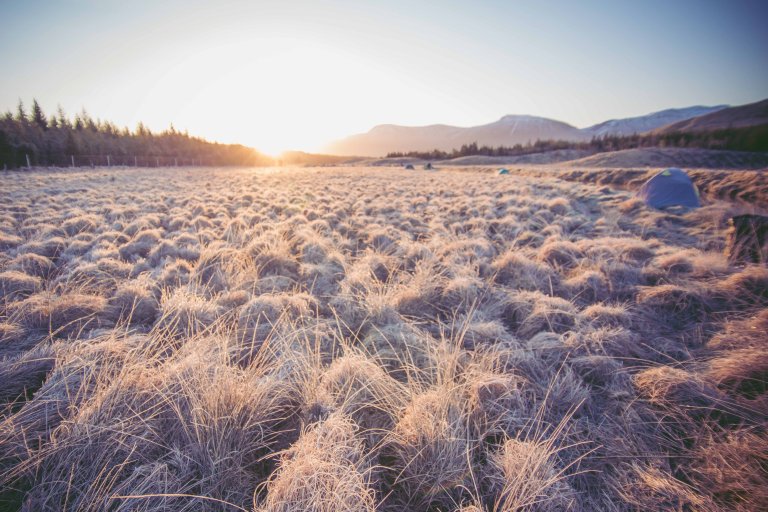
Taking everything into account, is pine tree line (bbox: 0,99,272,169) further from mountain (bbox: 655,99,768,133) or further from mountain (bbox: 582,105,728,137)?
mountain (bbox: 582,105,728,137)

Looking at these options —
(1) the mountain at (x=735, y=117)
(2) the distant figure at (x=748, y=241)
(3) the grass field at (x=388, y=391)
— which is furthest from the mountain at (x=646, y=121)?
(3) the grass field at (x=388, y=391)

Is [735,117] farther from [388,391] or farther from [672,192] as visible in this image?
[388,391]

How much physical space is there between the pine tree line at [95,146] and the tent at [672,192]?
163 feet

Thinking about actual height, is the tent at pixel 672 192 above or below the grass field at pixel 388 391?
above

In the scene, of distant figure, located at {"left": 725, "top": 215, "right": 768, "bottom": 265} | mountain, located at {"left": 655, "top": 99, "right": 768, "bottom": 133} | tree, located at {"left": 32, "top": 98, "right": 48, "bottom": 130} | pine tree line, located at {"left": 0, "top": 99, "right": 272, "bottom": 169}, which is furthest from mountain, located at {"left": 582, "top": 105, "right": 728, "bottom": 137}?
tree, located at {"left": 32, "top": 98, "right": 48, "bottom": 130}

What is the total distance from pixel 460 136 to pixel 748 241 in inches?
6486

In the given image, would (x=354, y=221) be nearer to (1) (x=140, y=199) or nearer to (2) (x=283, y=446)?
(2) (x=283, y=446)

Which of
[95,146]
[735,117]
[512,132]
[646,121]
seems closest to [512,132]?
[512,132]

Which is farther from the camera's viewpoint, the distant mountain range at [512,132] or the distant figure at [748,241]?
the distant mountain range at [512,132]

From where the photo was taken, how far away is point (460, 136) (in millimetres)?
151000

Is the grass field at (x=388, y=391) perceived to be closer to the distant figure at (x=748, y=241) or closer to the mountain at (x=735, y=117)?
the distant figure at (x=748, y=241)

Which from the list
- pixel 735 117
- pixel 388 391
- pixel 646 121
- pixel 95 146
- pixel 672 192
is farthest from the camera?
pixel 646 121

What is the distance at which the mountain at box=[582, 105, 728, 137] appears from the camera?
12862 centimetres

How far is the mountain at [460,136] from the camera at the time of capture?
5482 inches
